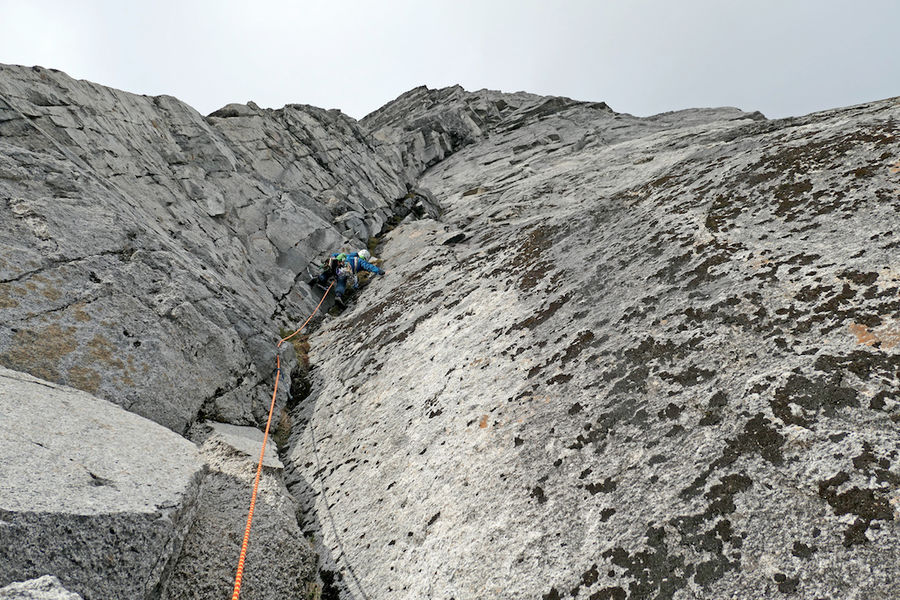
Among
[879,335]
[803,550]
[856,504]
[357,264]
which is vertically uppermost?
[357,264]

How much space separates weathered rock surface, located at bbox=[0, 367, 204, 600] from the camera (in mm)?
5184

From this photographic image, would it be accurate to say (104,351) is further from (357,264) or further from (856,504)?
(856,504)

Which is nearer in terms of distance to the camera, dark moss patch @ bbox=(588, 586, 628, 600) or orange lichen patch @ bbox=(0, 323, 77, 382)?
dark moss patch @ bbox=(588, 586, 628, 600)

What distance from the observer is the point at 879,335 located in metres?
5.81

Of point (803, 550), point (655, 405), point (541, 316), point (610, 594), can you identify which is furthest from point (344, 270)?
point (803, 550)

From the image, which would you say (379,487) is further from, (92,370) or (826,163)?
(826,163)

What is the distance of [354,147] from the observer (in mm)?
37625

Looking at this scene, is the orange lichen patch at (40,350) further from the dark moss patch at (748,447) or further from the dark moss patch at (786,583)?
the dark moss patch at (786,583)

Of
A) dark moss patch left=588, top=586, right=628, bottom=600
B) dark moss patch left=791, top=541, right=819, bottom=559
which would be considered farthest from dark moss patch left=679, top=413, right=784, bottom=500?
dark moss patch left=588, top=586, right=628, bottom=600

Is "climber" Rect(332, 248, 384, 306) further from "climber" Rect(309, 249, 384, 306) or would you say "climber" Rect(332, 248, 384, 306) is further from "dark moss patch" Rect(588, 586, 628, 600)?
"dark moss patch" Rect(588, 586, 628, 600)

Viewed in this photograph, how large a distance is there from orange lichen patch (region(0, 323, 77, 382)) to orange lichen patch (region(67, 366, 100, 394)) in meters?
0.24

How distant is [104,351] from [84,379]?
822 mm

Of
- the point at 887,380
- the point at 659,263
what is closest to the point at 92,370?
the point at 659,263

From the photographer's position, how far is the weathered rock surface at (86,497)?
518cm
